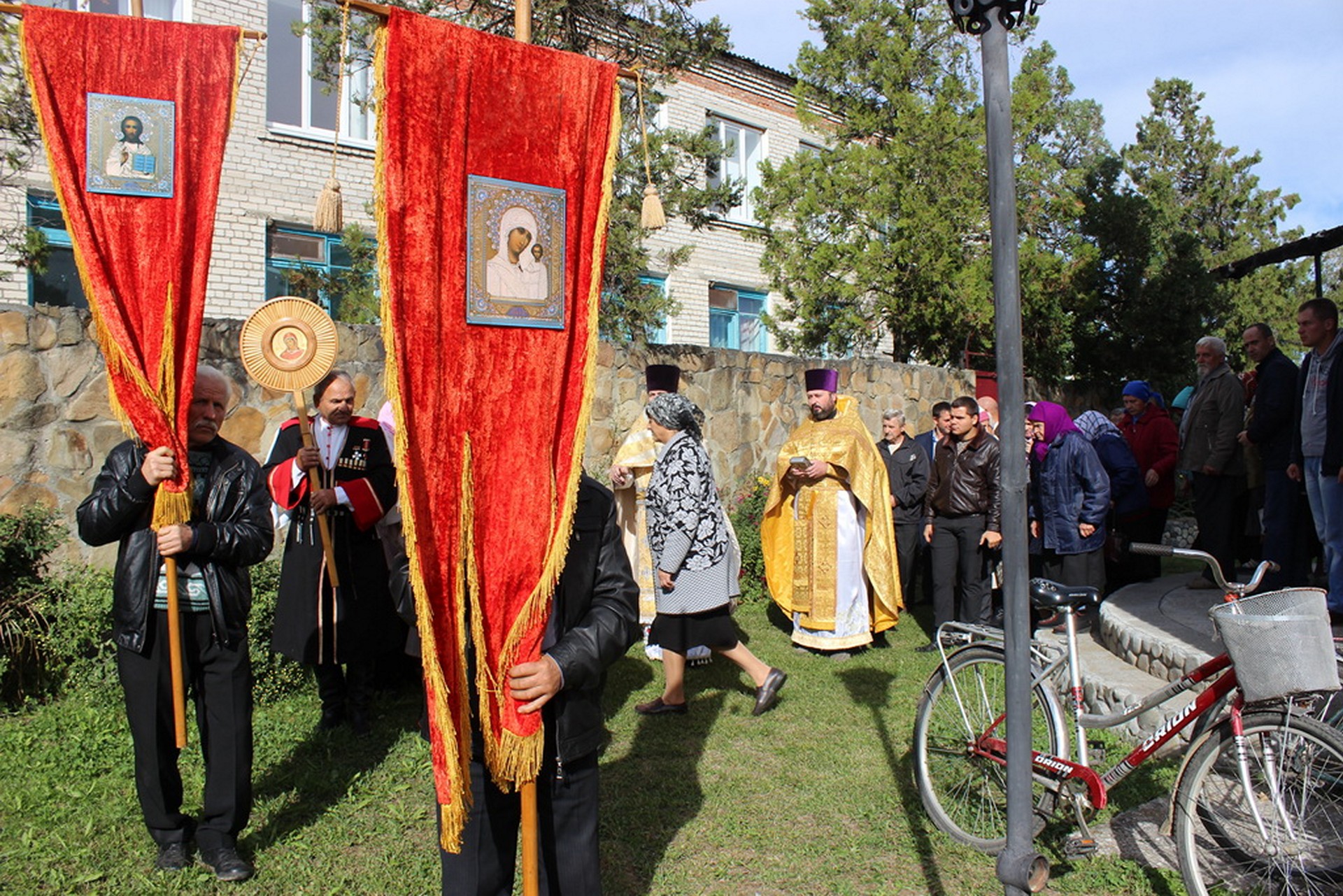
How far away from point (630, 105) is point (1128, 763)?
8.55 meters

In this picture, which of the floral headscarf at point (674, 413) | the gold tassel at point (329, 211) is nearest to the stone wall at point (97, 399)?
the floral headscarf at point (674, 413)

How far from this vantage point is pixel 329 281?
10953 mm

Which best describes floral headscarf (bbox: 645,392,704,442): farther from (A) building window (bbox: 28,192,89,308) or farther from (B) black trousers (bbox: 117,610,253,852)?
(A) building window (bbox: 28,192,89,308)

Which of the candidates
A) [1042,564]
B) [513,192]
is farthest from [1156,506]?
[513,192]

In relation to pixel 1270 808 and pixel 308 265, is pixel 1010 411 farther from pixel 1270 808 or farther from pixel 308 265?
pixel 308 265

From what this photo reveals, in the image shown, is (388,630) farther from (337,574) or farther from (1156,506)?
(1156,506)

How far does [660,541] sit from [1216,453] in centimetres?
419

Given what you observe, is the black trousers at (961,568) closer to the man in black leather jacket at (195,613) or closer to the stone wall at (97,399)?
the stone wall at (97,399)

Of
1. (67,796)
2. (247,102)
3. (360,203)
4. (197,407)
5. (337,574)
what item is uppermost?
(247,102)

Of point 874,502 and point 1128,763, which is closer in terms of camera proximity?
point 1128,763

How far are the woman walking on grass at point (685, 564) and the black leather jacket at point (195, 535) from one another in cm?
242

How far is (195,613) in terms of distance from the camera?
372 cm

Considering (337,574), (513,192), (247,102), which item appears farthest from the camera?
(247,102)

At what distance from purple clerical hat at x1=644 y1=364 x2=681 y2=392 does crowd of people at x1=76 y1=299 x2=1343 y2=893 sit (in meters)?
0.02
